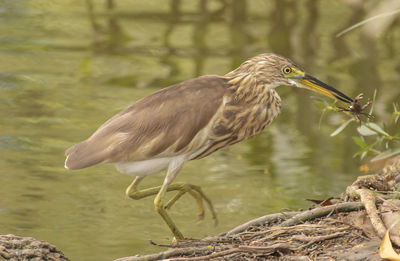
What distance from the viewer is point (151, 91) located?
29.6 ft

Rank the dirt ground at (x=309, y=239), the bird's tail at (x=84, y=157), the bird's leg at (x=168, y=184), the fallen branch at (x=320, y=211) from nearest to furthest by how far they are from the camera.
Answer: the dirt ground at (x=309, y=239), the fallen branch at (x=320, y=211), the bird's tail at (x=84, y=157), the bird's leg at (x=168, y=184)

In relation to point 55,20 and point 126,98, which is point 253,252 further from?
point 55,20

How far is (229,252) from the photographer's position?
12.2 feet

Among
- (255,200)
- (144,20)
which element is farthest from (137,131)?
(144,20)

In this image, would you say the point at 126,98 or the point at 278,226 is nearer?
the point at 278,226

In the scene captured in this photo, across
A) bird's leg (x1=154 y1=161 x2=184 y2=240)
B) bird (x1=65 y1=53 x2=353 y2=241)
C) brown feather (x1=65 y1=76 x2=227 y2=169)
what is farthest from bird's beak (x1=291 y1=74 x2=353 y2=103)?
bird's leg (x1=154 y1=161 x2=184 y2=240)

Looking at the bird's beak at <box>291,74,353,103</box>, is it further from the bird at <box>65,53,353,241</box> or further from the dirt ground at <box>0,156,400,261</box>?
the dirt ground at <box>0,156,400,261</box>

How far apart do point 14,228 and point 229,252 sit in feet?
8.21

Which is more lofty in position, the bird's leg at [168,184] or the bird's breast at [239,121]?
the bird's breast at [239,121]

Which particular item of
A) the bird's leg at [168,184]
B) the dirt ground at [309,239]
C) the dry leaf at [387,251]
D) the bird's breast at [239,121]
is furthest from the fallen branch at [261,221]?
the dry leaf at [387,251]

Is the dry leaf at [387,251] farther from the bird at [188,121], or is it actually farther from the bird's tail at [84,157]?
the bird's tail at [84,157]

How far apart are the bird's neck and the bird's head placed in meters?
0.02

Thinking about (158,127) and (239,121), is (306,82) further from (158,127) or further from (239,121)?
(158,127)

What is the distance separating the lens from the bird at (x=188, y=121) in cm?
422
